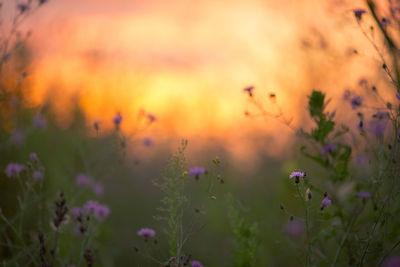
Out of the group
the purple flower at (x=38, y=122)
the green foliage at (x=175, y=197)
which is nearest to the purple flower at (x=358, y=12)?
the green foliage at (x=175, y=197)

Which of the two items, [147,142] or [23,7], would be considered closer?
[23,7]

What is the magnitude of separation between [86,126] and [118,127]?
2.68 meters

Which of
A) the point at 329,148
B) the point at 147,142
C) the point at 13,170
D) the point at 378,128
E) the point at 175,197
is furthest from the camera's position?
the point at 147,142

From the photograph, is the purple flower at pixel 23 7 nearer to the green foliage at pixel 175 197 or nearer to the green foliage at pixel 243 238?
the green foliage at pixel 175 197

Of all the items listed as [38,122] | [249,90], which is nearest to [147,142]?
[38,122]

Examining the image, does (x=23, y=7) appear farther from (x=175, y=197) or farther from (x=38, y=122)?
(x=175, y=197)

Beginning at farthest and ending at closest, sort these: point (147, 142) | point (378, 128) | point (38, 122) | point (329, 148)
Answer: point (147, 142), point (38, 122), point (378, 128), point (329, 148)

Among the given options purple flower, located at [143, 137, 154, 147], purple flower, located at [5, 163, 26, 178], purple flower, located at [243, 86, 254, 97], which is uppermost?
purple flower, located at [243, 86, 254, 97]

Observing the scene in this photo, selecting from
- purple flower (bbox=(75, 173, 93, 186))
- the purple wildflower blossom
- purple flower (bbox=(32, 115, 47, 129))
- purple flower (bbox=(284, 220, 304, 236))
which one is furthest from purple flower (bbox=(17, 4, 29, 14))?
purple flower (bbox=(284, 220, 304, 236))

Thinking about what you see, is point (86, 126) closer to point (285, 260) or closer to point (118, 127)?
point (118, 127)

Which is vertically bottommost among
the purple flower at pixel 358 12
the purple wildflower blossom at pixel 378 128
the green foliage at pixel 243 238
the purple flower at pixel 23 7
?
the green foliage at pixel 243 238

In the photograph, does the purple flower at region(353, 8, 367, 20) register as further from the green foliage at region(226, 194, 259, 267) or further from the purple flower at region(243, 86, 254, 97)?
the green foliage at region(226, 194, 259, 267)

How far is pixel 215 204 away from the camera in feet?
18.2

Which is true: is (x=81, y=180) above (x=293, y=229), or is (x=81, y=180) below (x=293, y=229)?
above
